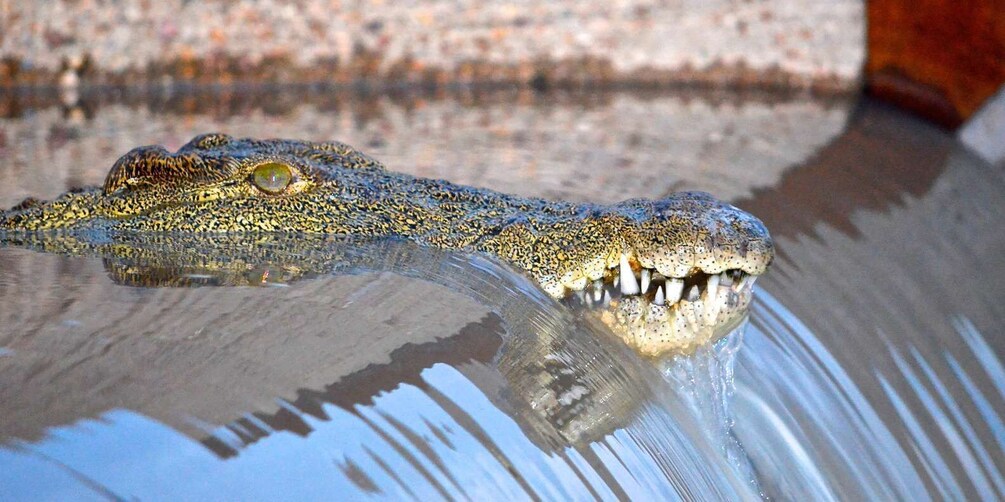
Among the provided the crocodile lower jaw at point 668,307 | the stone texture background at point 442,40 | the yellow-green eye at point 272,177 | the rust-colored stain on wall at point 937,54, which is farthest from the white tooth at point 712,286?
the stone texture background at point 442,40

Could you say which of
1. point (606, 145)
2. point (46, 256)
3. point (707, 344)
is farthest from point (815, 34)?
point (46, 256)

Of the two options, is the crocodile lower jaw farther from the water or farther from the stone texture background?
the stone texture background

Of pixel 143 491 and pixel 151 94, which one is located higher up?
pixel 151 94

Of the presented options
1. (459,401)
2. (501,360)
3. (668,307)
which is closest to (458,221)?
(668,307)

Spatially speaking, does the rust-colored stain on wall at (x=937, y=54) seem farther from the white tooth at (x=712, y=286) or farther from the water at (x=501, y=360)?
the white tooth at (x=712, y=286)

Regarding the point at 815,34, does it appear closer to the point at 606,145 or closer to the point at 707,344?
the point at 606,145
